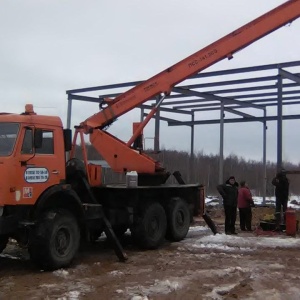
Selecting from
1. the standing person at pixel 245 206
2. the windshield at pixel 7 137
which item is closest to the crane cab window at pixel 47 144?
the windshield at pixel 7 137

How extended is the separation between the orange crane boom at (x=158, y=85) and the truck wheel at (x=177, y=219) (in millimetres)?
1077

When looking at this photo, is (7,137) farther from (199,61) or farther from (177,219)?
(177,219)

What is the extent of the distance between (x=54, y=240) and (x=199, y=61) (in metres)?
5.77

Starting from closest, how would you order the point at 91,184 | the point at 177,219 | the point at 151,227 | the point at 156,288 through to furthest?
the point at 156,288
the point at 91,184
the point at 151,227
the point at 177,219

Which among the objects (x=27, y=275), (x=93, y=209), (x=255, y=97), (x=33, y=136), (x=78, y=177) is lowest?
(x=27, y=275)

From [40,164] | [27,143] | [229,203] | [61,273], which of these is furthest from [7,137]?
[229,203]

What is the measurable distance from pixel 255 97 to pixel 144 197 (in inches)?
371

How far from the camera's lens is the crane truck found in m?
8.56

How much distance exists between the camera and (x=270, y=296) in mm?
6965

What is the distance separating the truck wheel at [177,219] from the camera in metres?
12.5

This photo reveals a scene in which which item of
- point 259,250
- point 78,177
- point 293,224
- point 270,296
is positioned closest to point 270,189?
point 293,224

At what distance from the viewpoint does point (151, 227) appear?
38.5 feet

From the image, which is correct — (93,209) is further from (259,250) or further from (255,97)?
(255,97)

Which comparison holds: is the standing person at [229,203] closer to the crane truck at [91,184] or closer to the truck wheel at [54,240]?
the crane truck at [91,184]
